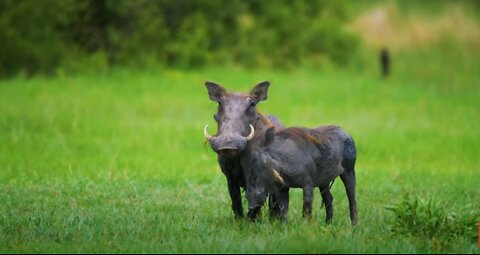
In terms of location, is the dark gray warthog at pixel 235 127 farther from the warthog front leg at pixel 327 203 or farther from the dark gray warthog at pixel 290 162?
the warthog front leg at pixel 327 203

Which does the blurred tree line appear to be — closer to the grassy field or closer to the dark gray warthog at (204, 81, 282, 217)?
the grassy field

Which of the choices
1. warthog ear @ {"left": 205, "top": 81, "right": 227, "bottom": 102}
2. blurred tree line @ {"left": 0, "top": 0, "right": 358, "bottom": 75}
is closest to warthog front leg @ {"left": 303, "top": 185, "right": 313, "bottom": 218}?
warthog ear @ {"left": 205, "top": 81, "right": 227, "bottom": 102}

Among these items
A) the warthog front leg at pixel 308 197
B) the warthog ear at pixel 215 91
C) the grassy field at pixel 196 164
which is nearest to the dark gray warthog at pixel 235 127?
the warthog ear at pixel 215 91

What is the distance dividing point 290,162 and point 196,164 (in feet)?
19.9

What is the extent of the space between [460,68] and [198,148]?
18406 millimetres

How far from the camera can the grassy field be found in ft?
27.7

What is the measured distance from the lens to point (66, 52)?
27.9 m

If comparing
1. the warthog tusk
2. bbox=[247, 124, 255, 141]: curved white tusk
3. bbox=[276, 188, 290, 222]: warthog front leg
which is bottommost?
bbox=[276, 188, 290, 222]: warthog front leg

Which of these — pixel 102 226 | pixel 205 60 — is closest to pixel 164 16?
pixel 205 60

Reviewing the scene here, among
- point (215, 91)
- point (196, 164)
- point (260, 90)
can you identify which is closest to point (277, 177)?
point (260, 90)

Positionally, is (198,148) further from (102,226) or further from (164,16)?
(164,16)

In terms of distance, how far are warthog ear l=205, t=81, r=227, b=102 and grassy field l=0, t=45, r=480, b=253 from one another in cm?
122

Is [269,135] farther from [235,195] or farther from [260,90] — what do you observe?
[235,195]

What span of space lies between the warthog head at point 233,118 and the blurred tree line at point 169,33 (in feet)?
59.4
